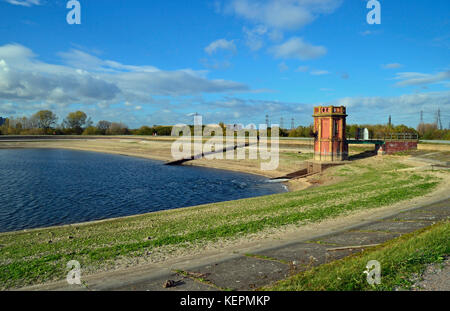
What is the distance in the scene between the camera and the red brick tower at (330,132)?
38.4 meters

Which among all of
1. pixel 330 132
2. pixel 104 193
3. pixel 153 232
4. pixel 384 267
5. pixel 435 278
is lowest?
pixel 104 193

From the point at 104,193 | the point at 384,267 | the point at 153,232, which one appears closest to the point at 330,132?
the point at 104,193

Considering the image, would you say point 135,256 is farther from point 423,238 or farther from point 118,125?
point 118,125

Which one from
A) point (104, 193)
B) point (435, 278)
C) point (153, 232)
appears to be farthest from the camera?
point (104, 193)

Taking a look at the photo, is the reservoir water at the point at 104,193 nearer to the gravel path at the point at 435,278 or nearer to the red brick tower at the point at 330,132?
the red brick tower at the point at 330,132

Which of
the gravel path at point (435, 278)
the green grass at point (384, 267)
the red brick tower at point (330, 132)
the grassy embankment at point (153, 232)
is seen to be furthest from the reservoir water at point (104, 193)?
the gravel path at point (435, 278)

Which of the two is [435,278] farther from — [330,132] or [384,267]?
[330,132]

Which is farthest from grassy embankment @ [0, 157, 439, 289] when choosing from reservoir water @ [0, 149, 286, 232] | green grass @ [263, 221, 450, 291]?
reservoir water @ [0, 149, 286, 232]

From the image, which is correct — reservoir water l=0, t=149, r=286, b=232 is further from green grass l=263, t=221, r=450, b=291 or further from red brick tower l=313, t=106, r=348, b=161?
green grass l=263, t=221, r=450, b=291

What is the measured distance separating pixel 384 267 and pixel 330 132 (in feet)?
109

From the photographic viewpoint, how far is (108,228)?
1549 cm

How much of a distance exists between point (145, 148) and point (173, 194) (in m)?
59.7

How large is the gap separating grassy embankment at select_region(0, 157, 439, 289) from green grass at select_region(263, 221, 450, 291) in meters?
4.97

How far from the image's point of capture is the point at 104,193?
102 feet
